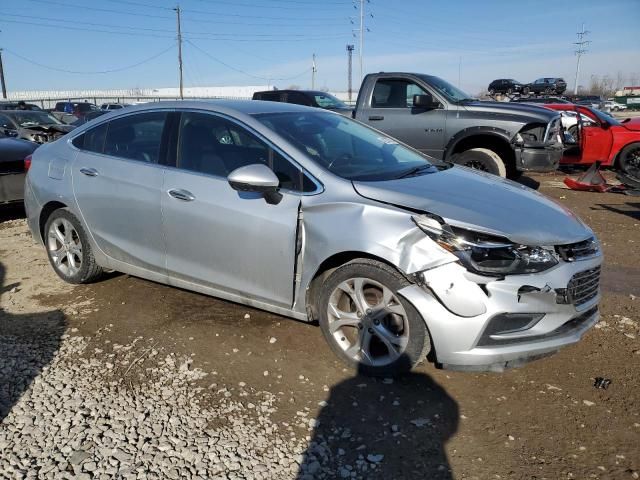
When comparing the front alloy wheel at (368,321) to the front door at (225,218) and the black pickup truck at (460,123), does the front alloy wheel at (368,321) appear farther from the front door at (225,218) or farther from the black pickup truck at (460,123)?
the black pickup truck at (460,123)

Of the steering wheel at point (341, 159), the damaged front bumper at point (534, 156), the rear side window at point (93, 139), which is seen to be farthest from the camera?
the damaged front bumper at point (534, 156)

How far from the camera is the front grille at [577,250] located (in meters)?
3.10

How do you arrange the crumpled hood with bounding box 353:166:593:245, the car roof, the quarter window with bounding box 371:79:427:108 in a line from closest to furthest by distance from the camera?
the crumpled hood with bounding box 353:166:593:245 → the car roof → the quarter window with bounding box 371:79:427:108

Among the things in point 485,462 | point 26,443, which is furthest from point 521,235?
point 26,443

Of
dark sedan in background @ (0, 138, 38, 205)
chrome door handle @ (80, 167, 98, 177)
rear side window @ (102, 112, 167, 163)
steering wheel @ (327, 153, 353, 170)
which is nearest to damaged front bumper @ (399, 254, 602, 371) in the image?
steering wheel @ (327, 153, 353, 170)

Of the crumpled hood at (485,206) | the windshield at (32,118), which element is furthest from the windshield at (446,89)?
the windshield at (32,118)

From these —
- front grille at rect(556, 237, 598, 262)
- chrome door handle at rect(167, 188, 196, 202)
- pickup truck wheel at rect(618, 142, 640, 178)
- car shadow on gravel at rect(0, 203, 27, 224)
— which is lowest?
car shadow on gravel at rect(0, 203, 27, 224)

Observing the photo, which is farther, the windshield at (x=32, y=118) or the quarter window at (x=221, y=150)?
the windshield at (x=32, y=118)

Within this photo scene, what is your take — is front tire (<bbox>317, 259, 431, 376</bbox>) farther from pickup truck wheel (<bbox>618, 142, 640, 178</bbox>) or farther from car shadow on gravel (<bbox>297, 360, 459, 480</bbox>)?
pickup truck wheel (<bbox>618, 142, 640, 178</bbox>)

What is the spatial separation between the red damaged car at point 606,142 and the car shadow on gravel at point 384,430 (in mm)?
9609

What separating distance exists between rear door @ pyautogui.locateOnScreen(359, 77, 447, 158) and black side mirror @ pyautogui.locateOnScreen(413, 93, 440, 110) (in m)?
0.09

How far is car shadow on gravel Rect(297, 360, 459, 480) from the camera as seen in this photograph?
8.38 feet

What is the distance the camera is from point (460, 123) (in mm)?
8430

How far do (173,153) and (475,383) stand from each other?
2.67 meters
